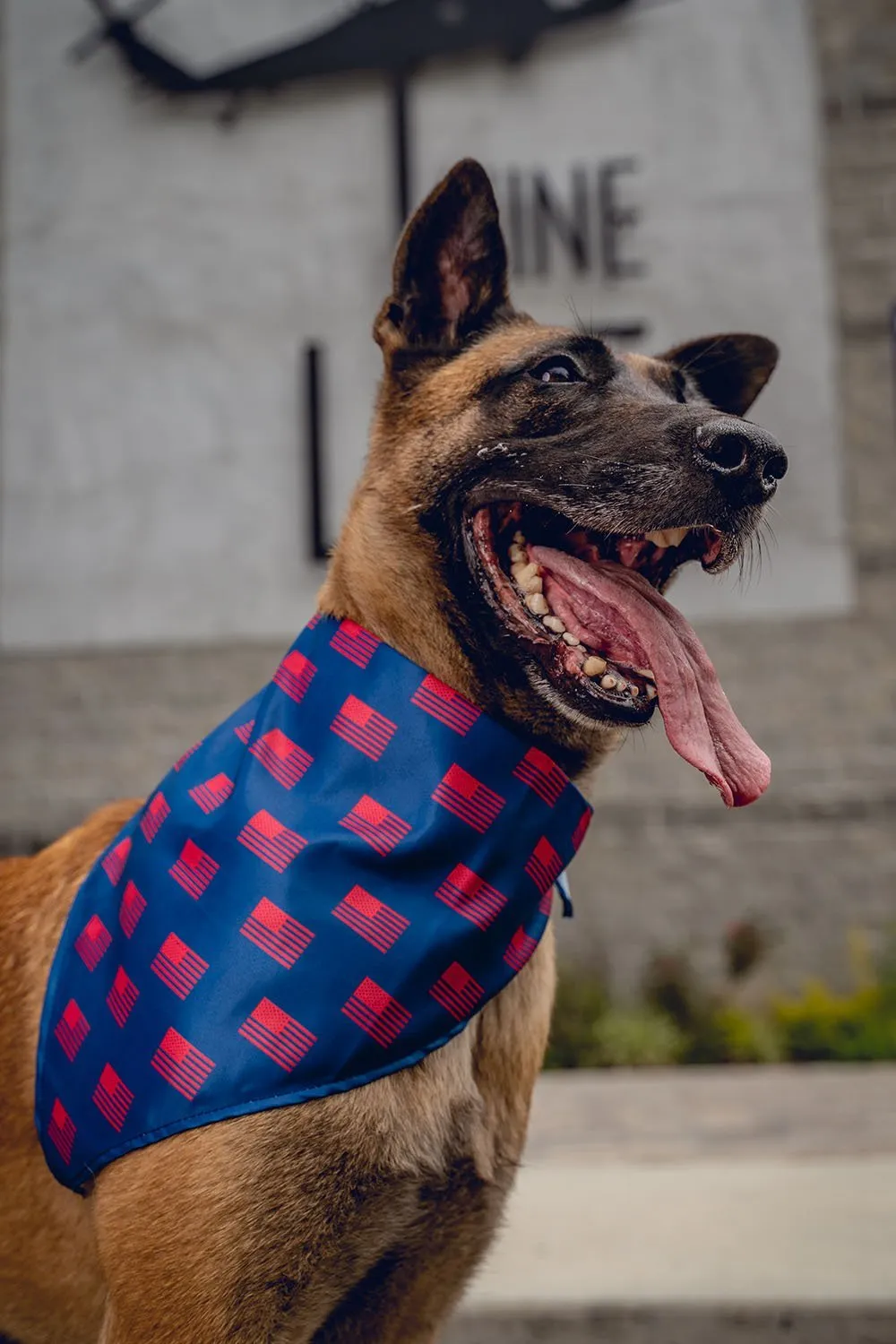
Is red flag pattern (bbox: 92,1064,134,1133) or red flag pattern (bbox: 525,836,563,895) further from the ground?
red flag pattern (bbox: 525,836,563,895)

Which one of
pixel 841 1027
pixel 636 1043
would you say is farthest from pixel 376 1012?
pixel 841 1027

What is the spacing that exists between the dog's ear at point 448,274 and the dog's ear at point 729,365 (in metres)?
0.43

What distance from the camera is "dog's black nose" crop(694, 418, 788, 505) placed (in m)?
1.74

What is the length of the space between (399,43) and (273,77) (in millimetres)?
704

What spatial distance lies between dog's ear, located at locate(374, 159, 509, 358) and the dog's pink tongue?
49cm

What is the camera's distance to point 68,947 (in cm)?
177

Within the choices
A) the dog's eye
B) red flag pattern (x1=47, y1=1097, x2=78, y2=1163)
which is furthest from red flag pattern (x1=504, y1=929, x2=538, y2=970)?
the dog's eye

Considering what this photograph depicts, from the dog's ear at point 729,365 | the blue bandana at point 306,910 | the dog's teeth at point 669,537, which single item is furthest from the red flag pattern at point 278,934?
the dog's ear at point 729,365

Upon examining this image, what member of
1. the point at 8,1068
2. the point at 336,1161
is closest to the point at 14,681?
the point at 8,1068

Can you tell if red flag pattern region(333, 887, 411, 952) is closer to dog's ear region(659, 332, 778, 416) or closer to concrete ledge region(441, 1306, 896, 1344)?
dog's ear region(659, 332, 778, 416)

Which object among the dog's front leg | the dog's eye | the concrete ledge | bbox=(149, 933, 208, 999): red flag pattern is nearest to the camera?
the dog's front leg

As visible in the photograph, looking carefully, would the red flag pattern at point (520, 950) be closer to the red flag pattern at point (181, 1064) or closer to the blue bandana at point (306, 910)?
the blue bandana at point (306, 910)

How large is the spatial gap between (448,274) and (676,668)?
0.82 m

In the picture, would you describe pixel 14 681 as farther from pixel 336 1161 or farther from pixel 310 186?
pixel 336 1161
